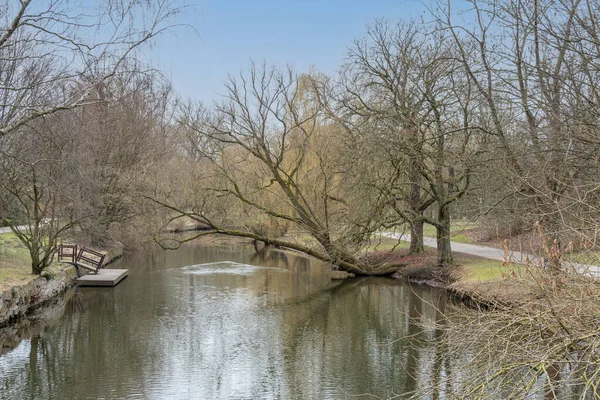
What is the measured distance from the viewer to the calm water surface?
880 centimetres

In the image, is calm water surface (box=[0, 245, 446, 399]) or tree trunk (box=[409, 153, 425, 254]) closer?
calm water surface (box=[0, 245, 446, 399])

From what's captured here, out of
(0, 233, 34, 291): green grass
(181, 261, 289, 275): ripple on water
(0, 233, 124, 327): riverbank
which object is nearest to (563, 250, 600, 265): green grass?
(0, 233, 124, 327): riverbank

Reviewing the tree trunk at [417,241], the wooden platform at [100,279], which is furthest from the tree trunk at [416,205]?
the wooden platform at [100,279]

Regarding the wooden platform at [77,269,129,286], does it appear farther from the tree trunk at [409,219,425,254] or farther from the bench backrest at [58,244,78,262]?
the tree trunk at [409,219,425,254]

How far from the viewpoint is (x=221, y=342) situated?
11398 millimetres

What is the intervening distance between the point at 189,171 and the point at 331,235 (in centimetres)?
1271

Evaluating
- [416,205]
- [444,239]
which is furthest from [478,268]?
[416,205]

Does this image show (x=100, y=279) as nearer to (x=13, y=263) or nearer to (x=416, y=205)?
(x=13, y=263)

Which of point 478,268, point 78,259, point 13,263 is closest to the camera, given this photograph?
point 13,263

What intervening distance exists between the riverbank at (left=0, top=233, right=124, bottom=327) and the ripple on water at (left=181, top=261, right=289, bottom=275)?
4.25m

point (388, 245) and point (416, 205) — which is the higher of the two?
point (416, 205)

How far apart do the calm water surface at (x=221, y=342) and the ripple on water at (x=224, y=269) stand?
1581 millimetres

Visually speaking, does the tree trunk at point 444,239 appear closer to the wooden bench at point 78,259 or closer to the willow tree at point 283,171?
the willow tree at point 283,171

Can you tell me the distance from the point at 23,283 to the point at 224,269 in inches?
346
